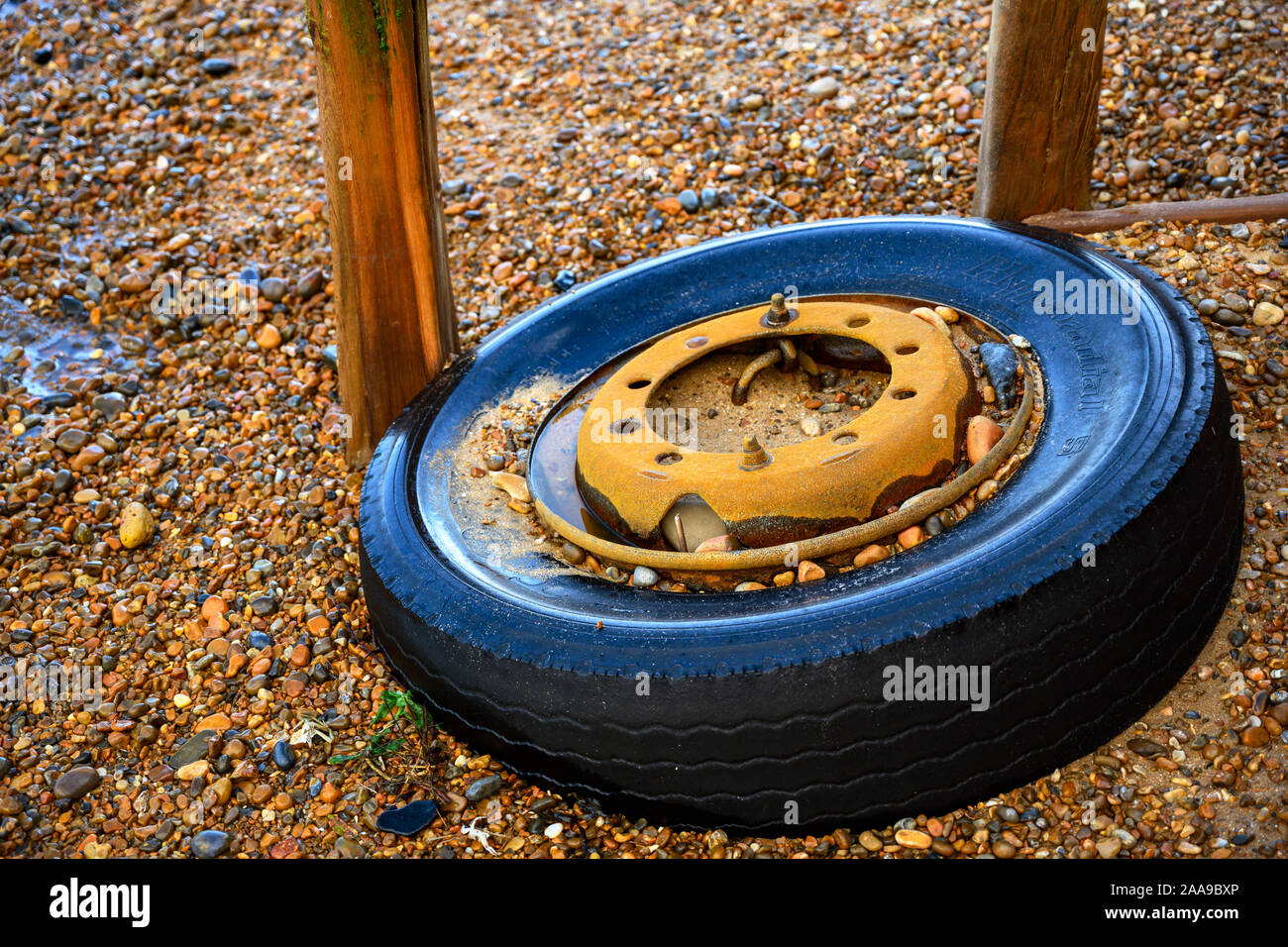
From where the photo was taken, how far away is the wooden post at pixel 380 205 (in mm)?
3330

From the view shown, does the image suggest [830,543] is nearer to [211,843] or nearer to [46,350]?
[211,843]

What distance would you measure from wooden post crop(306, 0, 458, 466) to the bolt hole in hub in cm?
63

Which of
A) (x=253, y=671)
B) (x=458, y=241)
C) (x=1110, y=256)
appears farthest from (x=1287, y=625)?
(x=458, y=241)

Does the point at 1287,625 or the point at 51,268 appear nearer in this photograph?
the point at 1287,625

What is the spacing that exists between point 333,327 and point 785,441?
2.39 m

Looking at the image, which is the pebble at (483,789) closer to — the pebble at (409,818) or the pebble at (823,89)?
the pebble at (409,818)

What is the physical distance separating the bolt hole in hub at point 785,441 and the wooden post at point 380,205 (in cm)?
63

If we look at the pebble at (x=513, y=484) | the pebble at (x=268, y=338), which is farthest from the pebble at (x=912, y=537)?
the pebble at (x=268, y=338)

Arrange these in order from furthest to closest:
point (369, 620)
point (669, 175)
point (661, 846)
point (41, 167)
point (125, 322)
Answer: point (41, 167)
point (669, 175)
point (125, 322)
point (369, 620)
point (661, 846)

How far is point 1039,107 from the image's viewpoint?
149 inches

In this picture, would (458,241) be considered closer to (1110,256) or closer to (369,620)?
(369,620)

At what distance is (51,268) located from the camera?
201 inches

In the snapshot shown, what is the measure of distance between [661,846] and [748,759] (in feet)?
1.09

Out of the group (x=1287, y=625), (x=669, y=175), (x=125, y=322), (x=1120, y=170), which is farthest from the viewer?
(x=669, y=175)
